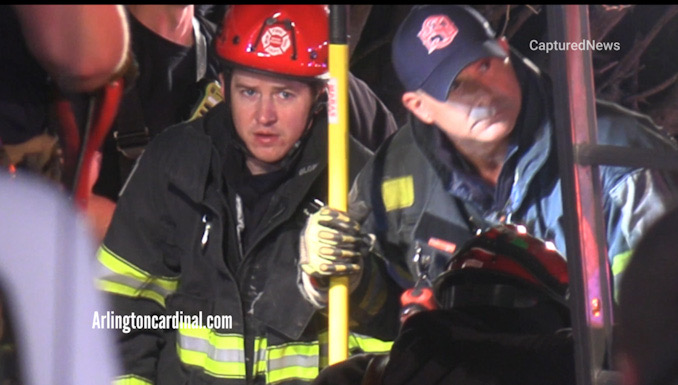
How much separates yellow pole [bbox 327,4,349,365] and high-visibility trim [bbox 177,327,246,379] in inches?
8.8

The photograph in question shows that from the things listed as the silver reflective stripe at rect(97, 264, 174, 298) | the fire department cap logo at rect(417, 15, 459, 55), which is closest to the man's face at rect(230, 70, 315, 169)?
the fire department cap logo at rect(417, 15, 459, 55)

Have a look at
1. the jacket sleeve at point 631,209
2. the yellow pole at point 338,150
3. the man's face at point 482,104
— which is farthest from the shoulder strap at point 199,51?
the jacket sleeve at point 631,209

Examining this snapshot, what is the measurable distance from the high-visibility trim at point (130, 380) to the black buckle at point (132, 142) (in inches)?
20.6

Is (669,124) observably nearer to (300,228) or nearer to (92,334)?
(300,228)

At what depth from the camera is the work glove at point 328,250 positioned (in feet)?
7.20

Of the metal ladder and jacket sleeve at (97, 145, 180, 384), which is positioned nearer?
the metal ladder

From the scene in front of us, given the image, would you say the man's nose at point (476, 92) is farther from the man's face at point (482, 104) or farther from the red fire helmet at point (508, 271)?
the red fire helmet at point (508, 271)

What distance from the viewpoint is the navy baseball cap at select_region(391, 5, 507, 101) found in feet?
7.25

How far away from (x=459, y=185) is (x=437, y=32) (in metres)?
0.37

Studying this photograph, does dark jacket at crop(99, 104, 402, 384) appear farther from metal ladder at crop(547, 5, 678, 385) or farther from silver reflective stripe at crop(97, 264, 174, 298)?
metal ladder at crop(547, 5, 678, 385)

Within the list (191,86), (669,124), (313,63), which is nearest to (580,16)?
(669,124)

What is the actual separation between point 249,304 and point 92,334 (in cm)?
37

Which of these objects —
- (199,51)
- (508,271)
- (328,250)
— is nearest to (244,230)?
(328,250)

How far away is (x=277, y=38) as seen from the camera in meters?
2.23
